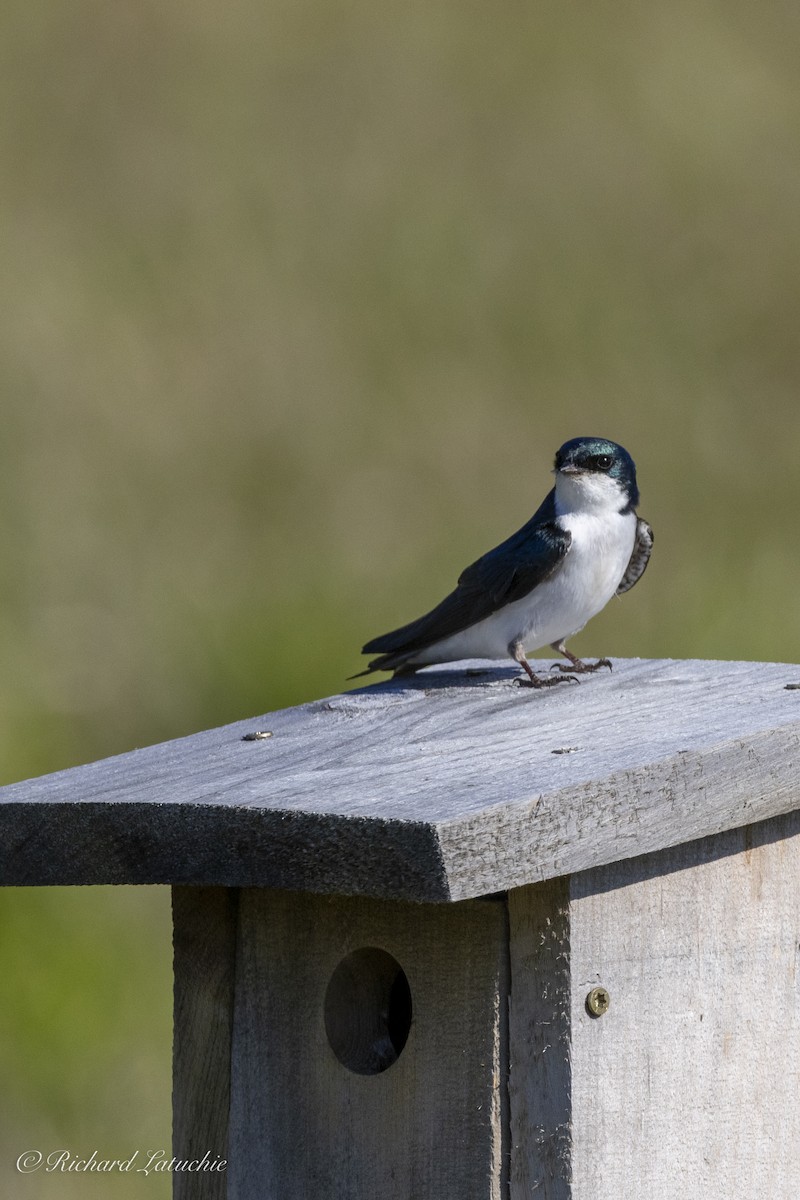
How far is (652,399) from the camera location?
18.8ft

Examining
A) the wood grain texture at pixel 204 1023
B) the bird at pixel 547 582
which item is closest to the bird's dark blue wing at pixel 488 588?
the bird at pixel 547 582

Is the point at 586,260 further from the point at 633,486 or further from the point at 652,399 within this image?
the point at 633,486

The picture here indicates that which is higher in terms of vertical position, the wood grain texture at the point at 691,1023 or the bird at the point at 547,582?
the bird at the point at 547,582

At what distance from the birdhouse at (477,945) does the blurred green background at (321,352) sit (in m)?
1.65

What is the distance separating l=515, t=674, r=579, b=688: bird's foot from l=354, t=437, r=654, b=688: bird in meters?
0.02

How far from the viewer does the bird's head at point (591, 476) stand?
2.66 metres

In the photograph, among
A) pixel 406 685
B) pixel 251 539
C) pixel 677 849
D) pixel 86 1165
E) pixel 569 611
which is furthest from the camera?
pixel 251 539

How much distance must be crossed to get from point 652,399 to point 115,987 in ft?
9.22

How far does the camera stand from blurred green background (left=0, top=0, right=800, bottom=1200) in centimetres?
459

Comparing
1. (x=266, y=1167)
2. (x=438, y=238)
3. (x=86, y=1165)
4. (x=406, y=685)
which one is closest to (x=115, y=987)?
(x=86, y=1165)
